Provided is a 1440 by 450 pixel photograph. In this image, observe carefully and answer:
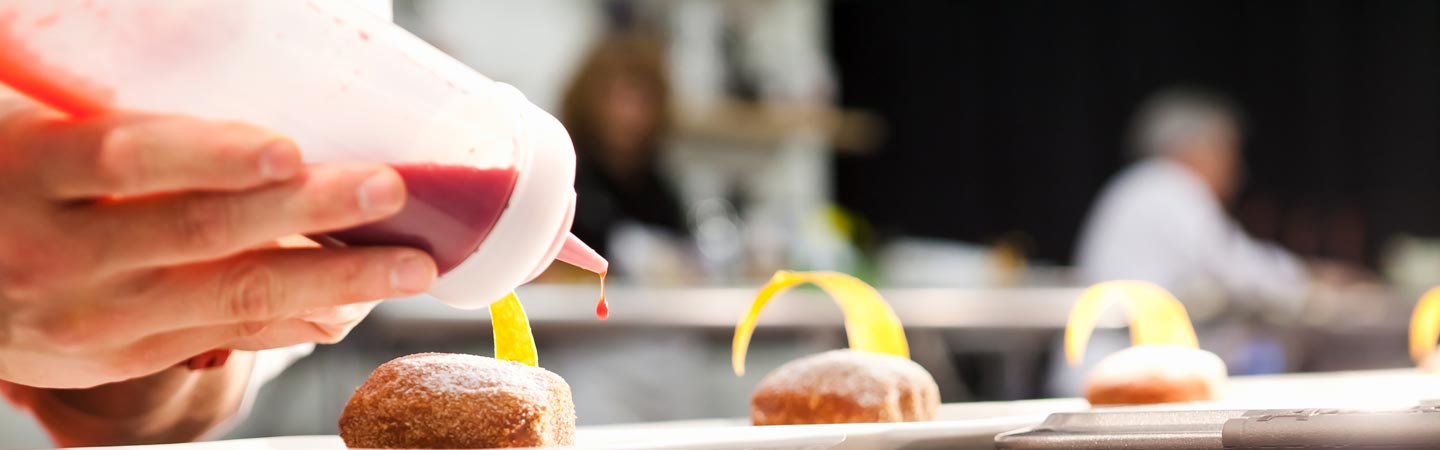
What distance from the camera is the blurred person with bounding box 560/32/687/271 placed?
14.5ft

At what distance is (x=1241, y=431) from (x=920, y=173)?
770cm

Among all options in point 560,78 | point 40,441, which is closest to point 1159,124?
point 560,78

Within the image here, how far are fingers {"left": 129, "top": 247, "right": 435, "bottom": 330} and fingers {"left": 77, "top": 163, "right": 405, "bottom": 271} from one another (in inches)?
1.0

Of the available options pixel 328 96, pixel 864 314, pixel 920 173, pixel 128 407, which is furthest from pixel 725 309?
pixel 920 173

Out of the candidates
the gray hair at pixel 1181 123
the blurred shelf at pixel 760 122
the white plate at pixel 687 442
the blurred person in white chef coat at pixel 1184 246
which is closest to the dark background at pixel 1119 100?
the blurred shelf at pixel 760 122

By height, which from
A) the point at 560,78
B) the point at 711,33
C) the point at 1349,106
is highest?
the point at 1349,106

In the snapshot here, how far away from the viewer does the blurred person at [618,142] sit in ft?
14.5

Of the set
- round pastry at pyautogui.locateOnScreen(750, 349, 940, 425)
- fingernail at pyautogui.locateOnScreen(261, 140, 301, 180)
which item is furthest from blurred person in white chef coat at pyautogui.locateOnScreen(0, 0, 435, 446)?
round pastry at pyautogui.locateOnScreen(750, 349, 940, 425)

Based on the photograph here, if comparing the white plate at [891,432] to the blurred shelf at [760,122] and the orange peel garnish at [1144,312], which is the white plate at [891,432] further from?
the blurred shelf at [760,122]

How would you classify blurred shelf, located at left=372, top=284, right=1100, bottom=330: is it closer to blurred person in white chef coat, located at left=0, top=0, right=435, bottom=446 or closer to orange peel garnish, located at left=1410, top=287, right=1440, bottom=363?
orange peel garnish, located at left=1410, top=287, right=1440, bottom=363

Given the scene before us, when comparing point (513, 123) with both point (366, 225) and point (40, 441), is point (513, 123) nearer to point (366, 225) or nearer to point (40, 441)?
point (366, 225)

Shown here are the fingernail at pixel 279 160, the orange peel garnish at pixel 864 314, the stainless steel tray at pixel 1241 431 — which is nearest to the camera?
the fingernail at pixel 279 160

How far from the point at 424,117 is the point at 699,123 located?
5.19 m

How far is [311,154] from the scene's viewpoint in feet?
2.17
